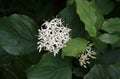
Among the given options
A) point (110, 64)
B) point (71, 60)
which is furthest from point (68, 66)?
point (110, 64)

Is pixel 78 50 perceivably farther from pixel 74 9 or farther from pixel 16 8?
pixel 16 8

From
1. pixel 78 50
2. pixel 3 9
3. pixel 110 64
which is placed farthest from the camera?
pixel 3 9

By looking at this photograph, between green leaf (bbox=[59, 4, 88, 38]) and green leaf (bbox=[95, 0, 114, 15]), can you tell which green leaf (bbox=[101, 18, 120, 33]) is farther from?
green leaf (bbox=[95, 0, 114, 15])

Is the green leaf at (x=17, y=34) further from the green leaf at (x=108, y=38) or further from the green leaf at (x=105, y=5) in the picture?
the green leaf at (x=105, y=5)

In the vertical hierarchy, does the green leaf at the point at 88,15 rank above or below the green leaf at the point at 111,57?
above

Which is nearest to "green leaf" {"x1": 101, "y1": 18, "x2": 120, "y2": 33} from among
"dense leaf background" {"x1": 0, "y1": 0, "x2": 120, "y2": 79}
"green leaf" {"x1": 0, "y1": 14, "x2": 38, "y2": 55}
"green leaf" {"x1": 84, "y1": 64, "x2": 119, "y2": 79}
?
"dense leaf background" {"x1": 0, "y1": 0, "x2": 120, "y2": 79}

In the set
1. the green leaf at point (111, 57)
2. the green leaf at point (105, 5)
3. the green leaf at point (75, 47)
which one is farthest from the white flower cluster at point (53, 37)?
the green leaf at point (105, 5)

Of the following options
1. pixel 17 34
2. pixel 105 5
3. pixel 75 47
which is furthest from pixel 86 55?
pixel 105 5
